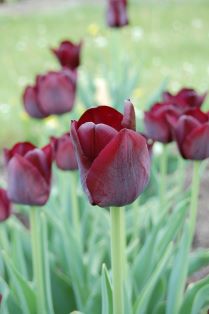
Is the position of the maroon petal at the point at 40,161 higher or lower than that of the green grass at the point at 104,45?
higher

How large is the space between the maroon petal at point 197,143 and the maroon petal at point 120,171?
35cm

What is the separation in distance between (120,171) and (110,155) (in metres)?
0.04

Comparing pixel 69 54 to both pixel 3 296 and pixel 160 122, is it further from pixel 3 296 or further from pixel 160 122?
pixel 3 296

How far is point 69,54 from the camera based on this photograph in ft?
6.75

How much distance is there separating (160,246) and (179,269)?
0.13 metres

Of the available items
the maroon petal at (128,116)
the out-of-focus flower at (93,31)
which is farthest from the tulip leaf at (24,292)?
the out-of-focus flower at (93,31)

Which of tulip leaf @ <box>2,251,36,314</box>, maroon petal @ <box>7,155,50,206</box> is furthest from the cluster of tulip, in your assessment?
tulip leaf @ <box>2,251,36,314</box>

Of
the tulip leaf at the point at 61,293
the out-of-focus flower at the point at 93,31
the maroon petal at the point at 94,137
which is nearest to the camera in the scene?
the maroon petal at the point at 94,137

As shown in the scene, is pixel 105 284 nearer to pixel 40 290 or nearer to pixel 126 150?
pixel 40 290

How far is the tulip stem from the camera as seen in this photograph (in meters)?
1.02

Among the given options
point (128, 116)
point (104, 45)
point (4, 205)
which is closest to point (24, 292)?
point (4, 205)

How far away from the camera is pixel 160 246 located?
4.92 feet

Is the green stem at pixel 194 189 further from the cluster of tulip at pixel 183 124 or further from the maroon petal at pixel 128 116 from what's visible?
the maroon petal at pixel 128 116

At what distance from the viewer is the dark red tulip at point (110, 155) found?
0.91 metres
